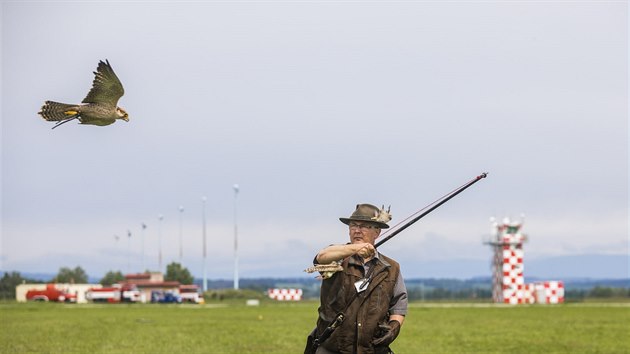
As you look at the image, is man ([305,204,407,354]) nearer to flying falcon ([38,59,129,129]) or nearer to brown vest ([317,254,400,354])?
brown vest ([317,254,400,354])

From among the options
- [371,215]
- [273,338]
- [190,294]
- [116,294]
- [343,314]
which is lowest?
[273,338]

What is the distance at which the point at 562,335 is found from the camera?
1362 inches

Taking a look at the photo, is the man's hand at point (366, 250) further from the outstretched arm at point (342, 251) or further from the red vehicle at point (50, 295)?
the red vehicle at point (50, 295)

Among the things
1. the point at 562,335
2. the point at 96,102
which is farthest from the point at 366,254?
the point at 562,335

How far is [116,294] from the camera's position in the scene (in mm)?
112000

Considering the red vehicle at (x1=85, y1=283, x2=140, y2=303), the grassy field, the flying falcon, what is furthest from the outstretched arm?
the red vehicle at (x1=85, y1=283, x2=140, y2=303)

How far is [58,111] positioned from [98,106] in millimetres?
302

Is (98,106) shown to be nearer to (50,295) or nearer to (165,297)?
(165,297)

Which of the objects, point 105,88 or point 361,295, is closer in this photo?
point 105,88

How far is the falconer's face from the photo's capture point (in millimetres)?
9906

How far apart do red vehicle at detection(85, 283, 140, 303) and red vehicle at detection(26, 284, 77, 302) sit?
4.18 meters

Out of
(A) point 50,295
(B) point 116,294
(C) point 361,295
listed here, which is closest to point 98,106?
(C) point 361,295

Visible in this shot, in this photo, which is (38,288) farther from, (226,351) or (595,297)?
(226,351)

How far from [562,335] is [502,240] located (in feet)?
196
